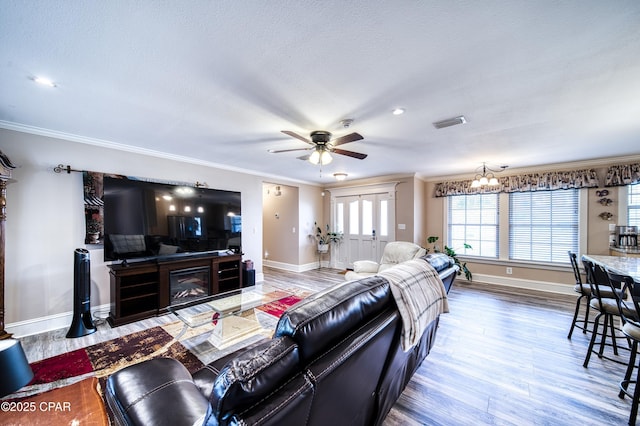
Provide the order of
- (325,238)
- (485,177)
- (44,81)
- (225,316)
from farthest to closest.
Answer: (325,238), (485,177), (225,316), (44,81)

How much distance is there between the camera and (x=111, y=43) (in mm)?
1525

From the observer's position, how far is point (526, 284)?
192 inches

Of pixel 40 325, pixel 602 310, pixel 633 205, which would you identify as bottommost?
pixel 40 325

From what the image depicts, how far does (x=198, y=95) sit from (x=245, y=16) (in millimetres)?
1043

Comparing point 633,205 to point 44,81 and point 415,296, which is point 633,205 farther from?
point 44,81

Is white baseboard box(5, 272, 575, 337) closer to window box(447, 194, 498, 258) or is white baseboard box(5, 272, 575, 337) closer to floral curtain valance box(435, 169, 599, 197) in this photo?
window box(447, 194, 498, 258)

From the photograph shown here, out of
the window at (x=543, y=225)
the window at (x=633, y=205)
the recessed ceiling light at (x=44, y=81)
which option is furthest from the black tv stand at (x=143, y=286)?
the window at (x=633, y=205)

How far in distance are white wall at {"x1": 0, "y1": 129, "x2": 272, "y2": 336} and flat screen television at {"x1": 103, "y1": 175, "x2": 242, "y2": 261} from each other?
1.08 ft

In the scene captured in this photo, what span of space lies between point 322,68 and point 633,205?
5660 mm

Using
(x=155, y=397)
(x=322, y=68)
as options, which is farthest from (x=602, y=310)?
(x=155, y=397)

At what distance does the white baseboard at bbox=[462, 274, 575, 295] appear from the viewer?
4.53 metres

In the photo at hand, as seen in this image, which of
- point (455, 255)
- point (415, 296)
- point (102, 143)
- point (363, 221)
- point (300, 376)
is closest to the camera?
point (300, 376)

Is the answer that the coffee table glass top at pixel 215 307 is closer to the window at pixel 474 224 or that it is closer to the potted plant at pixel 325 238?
the potted plant at pixel 325 238

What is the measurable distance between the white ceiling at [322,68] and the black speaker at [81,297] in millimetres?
1580
